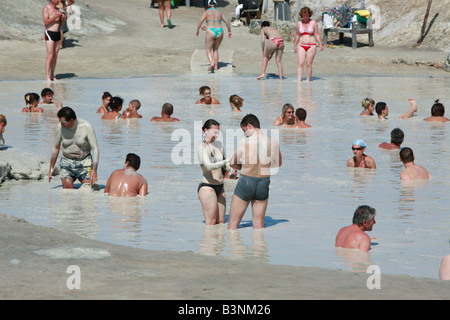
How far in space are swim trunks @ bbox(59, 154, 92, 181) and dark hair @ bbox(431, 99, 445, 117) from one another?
318 inches

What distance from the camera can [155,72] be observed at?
26.2 m

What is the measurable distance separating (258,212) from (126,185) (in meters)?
2.41

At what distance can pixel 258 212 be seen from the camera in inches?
359

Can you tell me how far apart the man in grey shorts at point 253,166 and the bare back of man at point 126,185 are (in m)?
2.13

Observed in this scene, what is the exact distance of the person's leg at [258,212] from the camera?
29.8 ft

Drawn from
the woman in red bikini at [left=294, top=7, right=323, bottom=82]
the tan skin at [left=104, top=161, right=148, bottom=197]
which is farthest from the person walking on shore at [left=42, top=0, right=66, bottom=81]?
the tan skin at [left=104, top=161, right=148, bottom=197]

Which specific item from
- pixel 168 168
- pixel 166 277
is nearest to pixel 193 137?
pixel 168 168

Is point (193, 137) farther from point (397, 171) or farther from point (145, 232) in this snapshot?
point (145, 232)

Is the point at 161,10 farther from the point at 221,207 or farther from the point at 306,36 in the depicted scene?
the point at 221,207

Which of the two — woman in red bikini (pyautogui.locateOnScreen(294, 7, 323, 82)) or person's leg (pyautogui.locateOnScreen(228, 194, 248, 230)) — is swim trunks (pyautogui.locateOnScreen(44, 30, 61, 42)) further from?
person's leg (pyautogui.locateOnScreen(228, 194, 248, 230))

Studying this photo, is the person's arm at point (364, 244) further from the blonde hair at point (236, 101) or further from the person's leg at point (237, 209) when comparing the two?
the blonde hair at point (236, 101)

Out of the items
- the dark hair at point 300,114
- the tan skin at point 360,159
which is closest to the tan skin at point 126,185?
the tan skin at point 360,159

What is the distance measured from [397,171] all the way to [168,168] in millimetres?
3431

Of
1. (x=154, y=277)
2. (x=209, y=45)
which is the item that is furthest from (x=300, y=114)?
(x=154, y=277)
